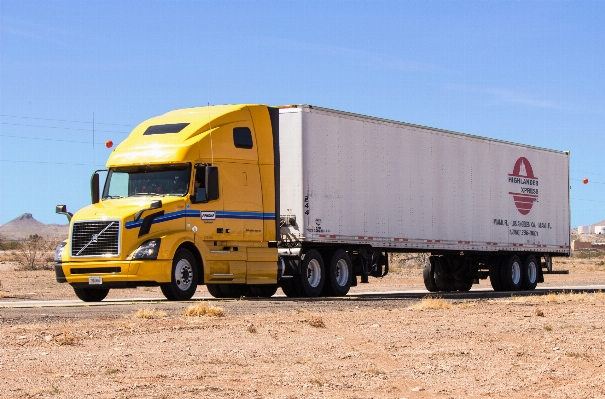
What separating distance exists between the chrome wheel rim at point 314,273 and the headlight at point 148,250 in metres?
4.73

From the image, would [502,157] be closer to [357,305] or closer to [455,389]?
[357,305]

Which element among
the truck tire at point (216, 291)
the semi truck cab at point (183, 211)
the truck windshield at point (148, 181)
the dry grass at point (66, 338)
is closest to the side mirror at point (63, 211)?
the semi truck cab at point (183, 211)

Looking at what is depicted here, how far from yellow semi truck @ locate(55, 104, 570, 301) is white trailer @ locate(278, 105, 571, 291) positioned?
0.05 m

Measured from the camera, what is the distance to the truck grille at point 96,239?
22750 millimetres

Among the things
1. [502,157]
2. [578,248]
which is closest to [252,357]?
[502,157]

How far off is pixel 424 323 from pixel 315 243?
28.7 ft

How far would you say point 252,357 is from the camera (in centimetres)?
1267

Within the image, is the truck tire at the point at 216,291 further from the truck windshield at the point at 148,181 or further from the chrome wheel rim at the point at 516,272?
the chrome wheel rim at the point at 516,272

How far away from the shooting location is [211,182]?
76.9 feet

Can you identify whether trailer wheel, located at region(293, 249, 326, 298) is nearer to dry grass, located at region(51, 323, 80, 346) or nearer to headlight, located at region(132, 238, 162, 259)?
headlight, located at region(132, 238, 162, 259)

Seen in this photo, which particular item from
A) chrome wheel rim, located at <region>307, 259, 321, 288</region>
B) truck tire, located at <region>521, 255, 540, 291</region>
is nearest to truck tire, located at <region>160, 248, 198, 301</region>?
chrome wheel rim, located at <region>307, 259, 321, 288</region>

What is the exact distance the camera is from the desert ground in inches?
413

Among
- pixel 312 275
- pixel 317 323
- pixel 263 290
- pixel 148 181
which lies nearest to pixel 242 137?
pixel 148 181

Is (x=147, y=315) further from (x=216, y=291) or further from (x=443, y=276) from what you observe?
(x=443, y=276)
